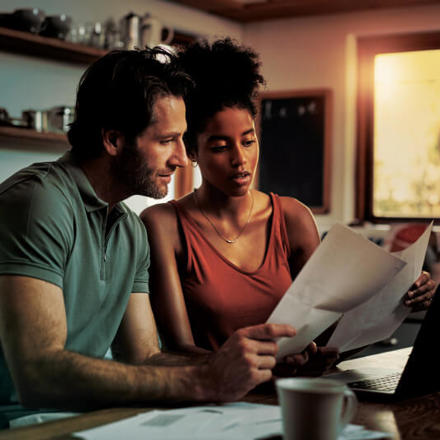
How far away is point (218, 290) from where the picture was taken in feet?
5.34

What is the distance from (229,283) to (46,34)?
285 cm

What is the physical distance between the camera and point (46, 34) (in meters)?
4.01

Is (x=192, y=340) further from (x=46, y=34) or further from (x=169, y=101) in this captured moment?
(x=46, y=34)

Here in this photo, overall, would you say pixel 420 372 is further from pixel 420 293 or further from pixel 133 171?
pixel 133 171

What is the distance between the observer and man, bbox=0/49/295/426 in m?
1.05

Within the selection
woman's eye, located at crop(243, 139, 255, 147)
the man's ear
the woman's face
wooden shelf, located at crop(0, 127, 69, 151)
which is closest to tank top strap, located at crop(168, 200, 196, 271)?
the woman's face

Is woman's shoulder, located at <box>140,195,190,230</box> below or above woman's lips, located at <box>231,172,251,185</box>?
below

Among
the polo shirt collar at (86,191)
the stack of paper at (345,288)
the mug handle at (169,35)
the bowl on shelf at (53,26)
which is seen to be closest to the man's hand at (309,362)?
the stack of paper at (345,288)

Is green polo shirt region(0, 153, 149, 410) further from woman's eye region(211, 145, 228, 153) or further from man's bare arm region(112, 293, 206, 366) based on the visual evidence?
woman's eye region(211, 145, 228, 153)

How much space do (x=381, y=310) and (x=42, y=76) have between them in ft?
11.3

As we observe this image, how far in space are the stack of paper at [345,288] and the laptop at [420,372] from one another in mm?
91

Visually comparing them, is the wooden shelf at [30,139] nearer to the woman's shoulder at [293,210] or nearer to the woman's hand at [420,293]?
the woman's shoulder at [293,210]

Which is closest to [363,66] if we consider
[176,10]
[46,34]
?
[176,10]

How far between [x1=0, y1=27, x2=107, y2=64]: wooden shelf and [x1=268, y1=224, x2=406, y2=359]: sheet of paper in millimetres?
3131
